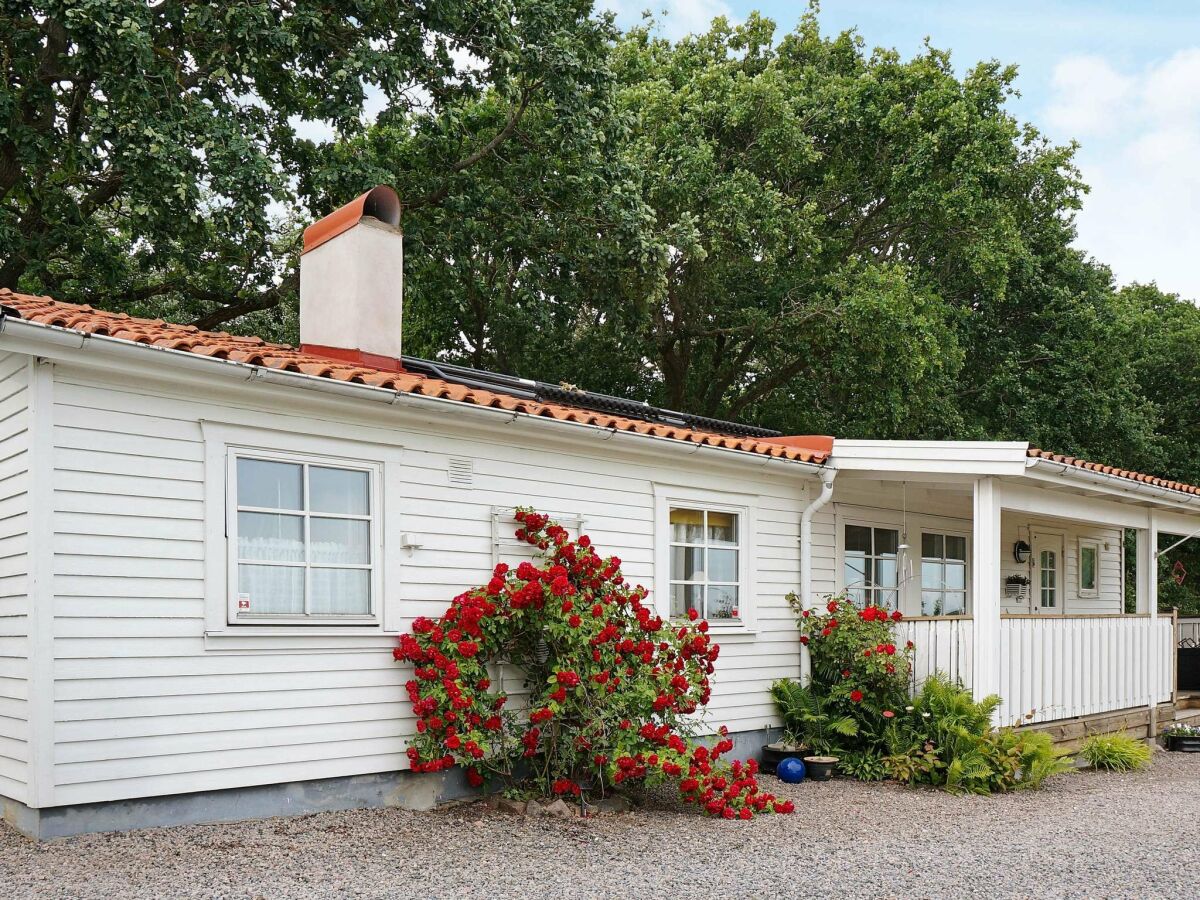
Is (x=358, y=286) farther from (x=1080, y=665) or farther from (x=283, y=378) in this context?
(x=1080, y=665)

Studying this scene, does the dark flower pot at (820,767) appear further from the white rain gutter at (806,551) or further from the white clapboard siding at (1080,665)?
the white clapboard siding at (1080,665)

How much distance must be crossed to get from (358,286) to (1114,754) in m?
8.52

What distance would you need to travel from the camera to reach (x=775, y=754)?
33.3 ft

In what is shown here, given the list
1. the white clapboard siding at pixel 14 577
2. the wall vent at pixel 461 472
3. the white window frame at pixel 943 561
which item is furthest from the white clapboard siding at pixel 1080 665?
the white clapboard siding at pixel 14 577

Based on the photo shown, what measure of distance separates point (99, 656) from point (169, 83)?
7.27 m

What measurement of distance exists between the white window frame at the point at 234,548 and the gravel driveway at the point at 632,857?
3.48 ft

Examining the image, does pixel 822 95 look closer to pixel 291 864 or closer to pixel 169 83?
pixel 169 83

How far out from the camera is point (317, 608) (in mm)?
7105

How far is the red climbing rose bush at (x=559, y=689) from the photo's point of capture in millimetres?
7445

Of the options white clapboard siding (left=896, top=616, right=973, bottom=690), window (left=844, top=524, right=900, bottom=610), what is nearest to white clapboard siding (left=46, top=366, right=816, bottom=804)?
white clapboard siding (left=896, top=616, right=973, bottom=690)

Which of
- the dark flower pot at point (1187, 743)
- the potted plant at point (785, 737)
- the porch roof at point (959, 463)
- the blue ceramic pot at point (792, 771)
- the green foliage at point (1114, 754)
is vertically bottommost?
the dark flower pot at point (1187, 743)

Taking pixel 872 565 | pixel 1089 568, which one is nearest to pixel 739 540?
pixel 872 565

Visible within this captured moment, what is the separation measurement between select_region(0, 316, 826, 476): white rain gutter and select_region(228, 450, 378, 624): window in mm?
502

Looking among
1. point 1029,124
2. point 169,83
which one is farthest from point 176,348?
point 1029,124
